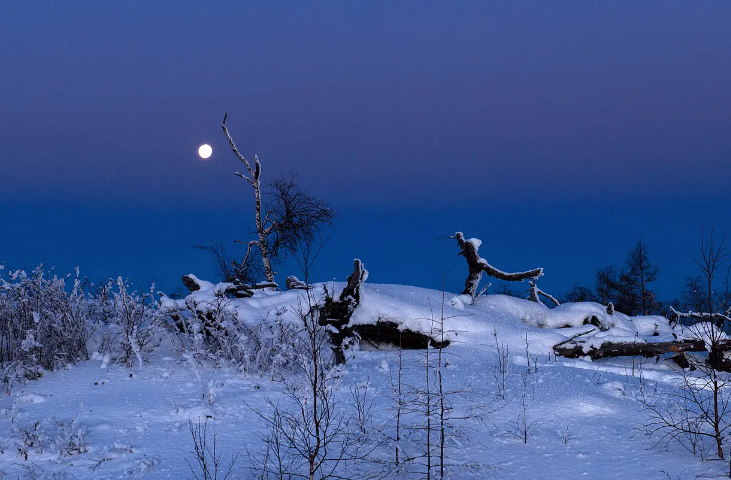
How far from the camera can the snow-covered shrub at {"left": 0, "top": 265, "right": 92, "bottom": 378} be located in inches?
263

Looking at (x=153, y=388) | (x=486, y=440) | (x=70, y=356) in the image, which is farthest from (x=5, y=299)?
(x=486, y=440)

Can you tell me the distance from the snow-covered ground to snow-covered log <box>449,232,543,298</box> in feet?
9.83

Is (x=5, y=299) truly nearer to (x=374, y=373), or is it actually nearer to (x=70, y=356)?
(x=70, y=356)

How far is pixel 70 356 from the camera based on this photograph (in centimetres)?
700

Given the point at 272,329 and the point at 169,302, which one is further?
the point at 169,302

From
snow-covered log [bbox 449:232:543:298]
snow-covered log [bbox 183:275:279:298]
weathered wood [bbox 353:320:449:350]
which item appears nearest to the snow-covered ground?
weathered wood [bbox 353:320:449:350]

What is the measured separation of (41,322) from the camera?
693 cm

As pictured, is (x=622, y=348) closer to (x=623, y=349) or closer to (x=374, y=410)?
(x=623, y=349)

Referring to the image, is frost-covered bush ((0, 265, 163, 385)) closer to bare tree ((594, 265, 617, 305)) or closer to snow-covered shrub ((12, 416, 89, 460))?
snow-covered shrub ((12, 416, 89, 460))

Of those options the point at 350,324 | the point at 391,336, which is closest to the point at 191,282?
the point at 350,324

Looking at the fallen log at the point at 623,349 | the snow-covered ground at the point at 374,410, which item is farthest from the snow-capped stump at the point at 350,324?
the fallen log at the point at 623,349

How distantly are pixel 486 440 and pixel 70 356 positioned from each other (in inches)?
210

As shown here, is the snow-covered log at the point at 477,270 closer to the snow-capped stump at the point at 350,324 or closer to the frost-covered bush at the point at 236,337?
the snow-capped stump at the point at 350,324

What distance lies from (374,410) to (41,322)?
451cm
